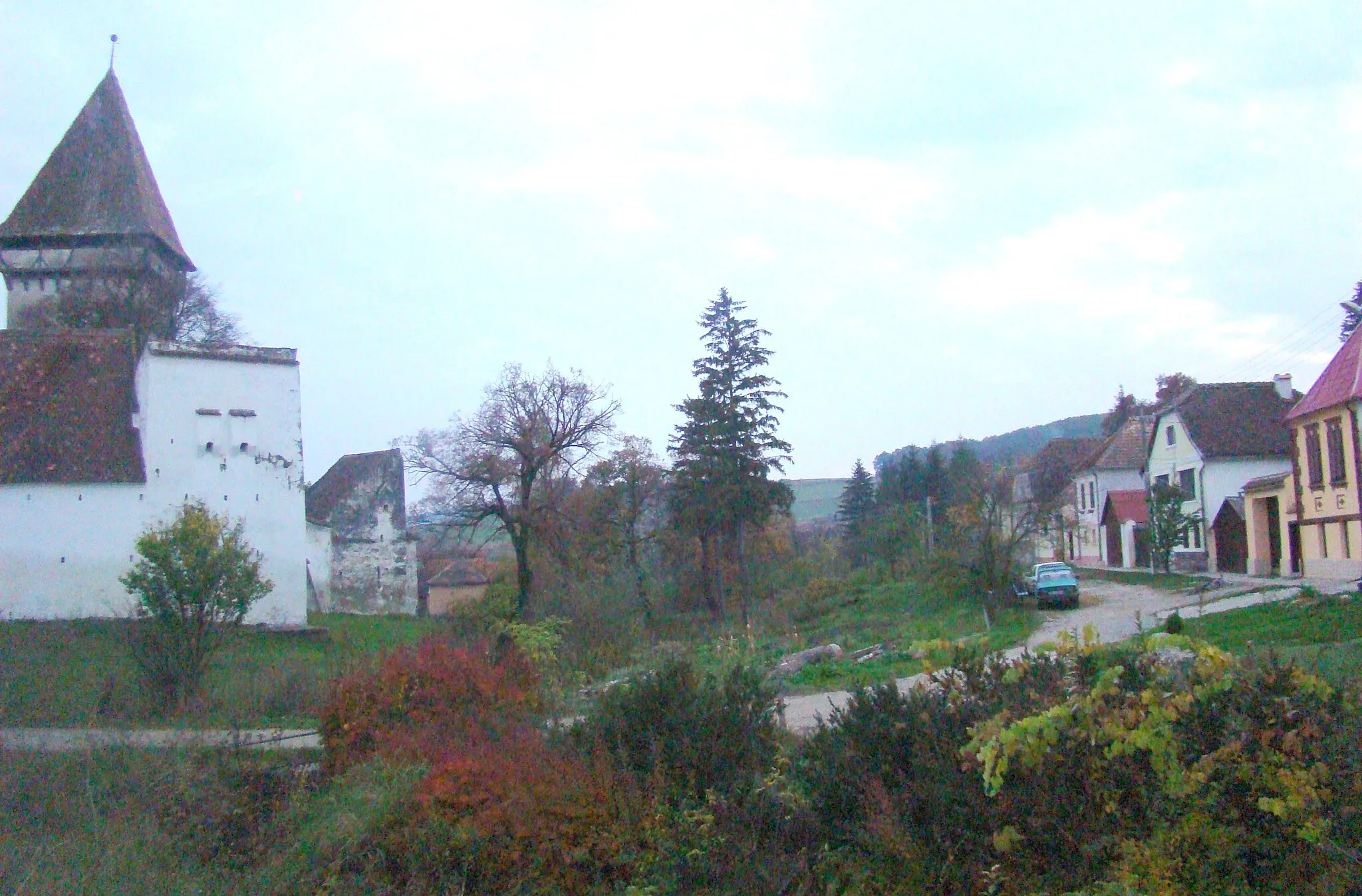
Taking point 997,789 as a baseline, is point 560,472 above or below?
above

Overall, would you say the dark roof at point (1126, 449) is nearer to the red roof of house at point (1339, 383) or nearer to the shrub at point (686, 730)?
the red roof of house at point (1339, 383)

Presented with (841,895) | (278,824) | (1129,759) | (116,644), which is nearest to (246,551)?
(116,644)

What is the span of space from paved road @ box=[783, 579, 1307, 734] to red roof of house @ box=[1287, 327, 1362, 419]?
5.16 meters

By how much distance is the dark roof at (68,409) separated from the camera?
30.4 m

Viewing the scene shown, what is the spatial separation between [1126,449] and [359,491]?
39948 mm

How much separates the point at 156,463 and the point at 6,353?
5.85 m

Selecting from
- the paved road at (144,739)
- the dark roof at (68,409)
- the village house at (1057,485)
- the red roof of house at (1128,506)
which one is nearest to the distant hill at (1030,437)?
the village house at (1057,485)

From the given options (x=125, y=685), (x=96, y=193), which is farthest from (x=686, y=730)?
(x=96, y=193)

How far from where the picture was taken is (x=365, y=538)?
5262 centimetres

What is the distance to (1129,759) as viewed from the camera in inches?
189

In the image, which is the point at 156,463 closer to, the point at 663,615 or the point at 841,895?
the point at 663,615

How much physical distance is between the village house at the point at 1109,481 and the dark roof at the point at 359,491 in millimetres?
35260

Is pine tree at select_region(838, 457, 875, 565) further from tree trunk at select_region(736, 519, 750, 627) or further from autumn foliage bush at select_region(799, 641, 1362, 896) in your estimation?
autumn foliage bush at select_region(799, 641, 1362, 896)

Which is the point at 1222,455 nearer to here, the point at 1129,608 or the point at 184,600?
the point at 1129,608
